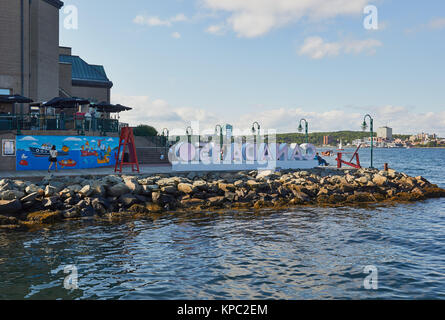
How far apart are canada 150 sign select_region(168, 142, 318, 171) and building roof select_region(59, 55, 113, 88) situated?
62.7 ft

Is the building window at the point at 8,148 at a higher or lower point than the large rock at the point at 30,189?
higher

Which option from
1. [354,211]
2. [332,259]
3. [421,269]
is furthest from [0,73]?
[421,269]

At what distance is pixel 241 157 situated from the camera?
31.5 m

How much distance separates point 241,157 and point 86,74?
2787 centimetres

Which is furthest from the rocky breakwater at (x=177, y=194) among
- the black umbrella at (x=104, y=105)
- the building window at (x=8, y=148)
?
the black umbrella at (x=104, y=105)

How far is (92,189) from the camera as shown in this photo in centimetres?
1997

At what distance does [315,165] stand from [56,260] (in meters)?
28.4

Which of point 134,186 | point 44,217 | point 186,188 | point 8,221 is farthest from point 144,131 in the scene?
point 8,221

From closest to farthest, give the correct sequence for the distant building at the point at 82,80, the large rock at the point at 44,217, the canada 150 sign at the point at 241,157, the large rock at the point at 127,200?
the large rock at the point at 44,217 → the large rock at the point at 127,200 → the canada 150 sign at the point at 241,157 → the distant building at the point at 82,80

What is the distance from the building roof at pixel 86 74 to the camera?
4766cm

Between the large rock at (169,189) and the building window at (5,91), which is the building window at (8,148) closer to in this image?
the building window at (5,91)

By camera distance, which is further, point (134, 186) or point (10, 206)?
point (134, 186)

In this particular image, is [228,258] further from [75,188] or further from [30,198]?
[75,188]

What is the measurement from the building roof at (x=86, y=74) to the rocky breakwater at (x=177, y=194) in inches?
1074
